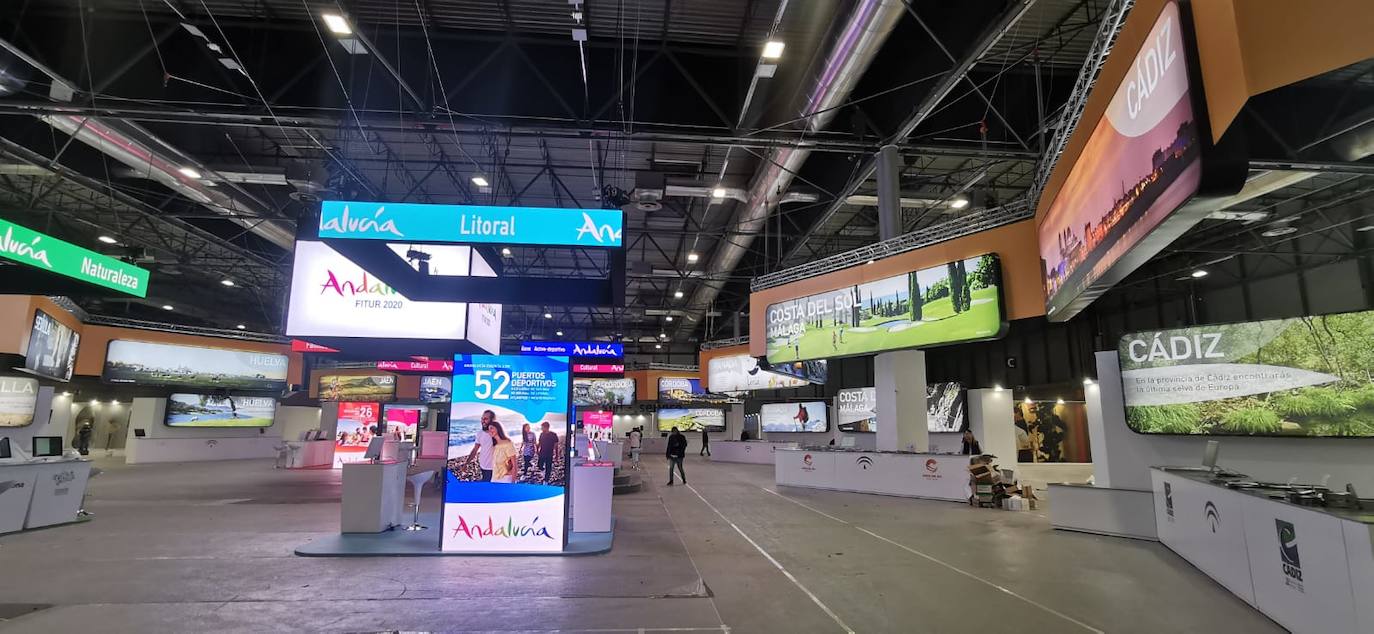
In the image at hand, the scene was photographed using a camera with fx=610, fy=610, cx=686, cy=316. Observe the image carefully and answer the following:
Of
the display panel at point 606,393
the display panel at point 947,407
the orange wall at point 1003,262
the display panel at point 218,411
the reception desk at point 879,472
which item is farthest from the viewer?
the display panel at point 606,393

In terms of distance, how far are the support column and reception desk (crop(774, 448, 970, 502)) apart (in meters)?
4.32

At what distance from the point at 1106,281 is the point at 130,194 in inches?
754

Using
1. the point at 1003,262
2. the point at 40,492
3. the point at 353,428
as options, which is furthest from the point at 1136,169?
the point at 353,428

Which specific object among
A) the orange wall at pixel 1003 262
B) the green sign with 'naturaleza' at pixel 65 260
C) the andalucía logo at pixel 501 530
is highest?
the orange wall at pixel 1003 262

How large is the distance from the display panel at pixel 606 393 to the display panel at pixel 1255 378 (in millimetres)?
23366

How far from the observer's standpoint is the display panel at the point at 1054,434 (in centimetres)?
2131

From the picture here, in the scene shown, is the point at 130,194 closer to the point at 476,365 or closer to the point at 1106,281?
the point at 476,365

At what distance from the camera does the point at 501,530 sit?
21.7ft

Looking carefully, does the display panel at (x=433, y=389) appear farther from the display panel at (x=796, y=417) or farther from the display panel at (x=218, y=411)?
the display panel at (x=796, y=417)

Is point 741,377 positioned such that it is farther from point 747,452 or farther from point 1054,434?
point 1054,434

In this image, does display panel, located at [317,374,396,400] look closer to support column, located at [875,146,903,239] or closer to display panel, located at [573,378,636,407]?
display panel, located at [573,378,636,407]

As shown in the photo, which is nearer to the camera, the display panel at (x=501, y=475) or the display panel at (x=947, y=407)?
the display panel at (x=501, y=475)

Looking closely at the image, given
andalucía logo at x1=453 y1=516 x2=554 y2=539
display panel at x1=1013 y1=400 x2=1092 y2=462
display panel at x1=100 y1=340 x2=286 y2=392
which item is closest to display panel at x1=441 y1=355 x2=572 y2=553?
andalucía logo at x1=453 y1=516 x2=554 y2=539

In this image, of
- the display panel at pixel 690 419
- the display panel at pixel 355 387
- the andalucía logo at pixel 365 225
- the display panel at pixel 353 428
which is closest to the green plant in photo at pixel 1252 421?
the andalucía logo at pixel 365 225
